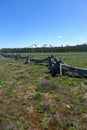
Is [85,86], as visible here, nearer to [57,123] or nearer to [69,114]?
[69,114]

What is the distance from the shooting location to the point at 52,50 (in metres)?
111

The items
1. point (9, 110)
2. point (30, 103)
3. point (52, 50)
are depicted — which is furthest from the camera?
point (52, 50)

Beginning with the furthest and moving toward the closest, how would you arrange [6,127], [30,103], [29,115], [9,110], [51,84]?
[51,84]
[30,103]
[9,110]
[29,115]
[6,127]

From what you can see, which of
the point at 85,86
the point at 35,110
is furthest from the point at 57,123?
the point at 85,86

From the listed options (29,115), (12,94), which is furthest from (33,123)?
(12,94)

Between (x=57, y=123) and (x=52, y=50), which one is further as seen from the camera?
(x=52, y=50)

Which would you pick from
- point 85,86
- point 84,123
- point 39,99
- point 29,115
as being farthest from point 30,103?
point 85,86

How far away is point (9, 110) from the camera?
944 cm

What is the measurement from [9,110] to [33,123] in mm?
1639

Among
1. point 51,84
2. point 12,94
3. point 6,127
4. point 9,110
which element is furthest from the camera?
point 51,84

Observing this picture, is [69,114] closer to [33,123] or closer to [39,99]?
[33,123]

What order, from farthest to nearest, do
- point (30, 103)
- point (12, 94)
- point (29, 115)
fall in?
point (12, 94) → point (30, 103) → point (29, 115)

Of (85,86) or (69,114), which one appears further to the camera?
(85,86)

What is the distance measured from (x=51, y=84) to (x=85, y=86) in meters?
1.78
